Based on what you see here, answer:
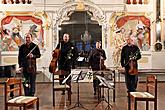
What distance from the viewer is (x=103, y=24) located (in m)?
14.6

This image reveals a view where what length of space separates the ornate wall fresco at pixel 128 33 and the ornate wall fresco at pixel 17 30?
9.72ft

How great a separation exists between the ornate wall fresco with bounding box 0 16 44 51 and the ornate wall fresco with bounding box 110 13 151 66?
296cm

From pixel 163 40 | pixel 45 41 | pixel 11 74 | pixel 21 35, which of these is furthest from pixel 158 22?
pixel 11 74

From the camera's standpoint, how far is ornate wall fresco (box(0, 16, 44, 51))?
14430 mm

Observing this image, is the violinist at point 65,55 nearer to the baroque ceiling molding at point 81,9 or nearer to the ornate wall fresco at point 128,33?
the baroque ceiling molding at point 81,9

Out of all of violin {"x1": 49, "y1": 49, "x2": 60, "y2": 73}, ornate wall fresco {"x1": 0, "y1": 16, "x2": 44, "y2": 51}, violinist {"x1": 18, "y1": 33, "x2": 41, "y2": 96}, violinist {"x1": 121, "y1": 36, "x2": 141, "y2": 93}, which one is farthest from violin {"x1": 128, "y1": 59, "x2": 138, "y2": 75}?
ornate wall fresco {"x1": 0, "y1": 16, "x2": 44, "y2": 51}

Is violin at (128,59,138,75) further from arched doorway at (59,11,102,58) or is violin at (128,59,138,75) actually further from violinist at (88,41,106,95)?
arched doorway at (59,11,102,58)

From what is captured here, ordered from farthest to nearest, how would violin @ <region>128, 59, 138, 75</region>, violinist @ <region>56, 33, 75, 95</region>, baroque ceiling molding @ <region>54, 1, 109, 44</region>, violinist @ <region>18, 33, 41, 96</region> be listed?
baroque ceiling molding @ <region>54, 1, 109, 44</region> → violinist @ <region>56, 33, 75, 95</region> → violin @ <region>128, 59, 138, 75</region> → violinist @ <region>18, 33, 41, 96</region>

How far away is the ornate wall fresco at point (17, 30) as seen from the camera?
14.4m

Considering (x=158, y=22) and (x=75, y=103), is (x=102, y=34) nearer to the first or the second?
(x=158, y=22)

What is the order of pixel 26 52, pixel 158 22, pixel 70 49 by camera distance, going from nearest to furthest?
pixel 26 52, pixel 70 49, pixel 158 22

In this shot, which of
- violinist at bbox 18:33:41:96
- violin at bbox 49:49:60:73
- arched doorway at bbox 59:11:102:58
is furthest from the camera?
arched doorway at bbox 59:11:102:58

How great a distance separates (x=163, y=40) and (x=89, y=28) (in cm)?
304

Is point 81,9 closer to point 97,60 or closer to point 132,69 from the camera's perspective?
point 97,60
